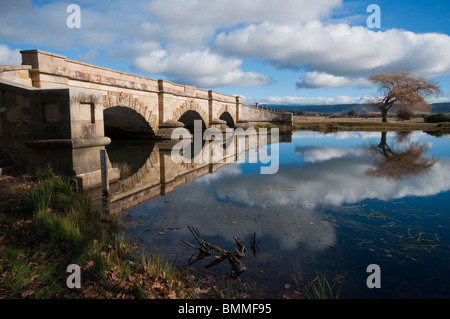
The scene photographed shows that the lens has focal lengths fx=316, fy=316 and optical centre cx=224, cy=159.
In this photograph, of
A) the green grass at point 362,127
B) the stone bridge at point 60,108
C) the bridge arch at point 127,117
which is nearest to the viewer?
the stone bridge at point 60,108

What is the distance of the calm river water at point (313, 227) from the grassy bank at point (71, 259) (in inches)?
19.3

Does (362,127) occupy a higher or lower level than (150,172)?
higher

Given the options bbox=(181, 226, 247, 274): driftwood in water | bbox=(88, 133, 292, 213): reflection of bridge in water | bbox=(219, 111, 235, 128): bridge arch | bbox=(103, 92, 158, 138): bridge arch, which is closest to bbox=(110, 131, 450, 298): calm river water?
bbox=(181, 226, 247, 274): driftwood in water

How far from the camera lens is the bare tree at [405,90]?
128ft

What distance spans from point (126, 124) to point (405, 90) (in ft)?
115

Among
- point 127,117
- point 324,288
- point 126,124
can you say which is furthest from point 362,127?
A: point 324,288

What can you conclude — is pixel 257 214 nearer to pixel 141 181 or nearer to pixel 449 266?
pixel 449 266

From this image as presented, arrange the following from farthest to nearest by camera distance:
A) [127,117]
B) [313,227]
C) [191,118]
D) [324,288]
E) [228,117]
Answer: [228,117] → [191,118] → [127,117] → [313,227] → [324,288]

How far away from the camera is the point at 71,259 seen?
13.1 ft

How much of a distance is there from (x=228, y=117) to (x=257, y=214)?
28.7 meters

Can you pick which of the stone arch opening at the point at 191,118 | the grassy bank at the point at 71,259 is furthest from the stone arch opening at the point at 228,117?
the grassy bank at the point at 71,259

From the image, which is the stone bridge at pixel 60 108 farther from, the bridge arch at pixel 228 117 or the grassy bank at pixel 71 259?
the bridge arch at pixel 228 117

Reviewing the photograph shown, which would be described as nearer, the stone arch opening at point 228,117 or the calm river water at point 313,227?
the calm river water at point 313,227

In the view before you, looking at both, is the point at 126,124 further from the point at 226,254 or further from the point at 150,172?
the point at 226,254
